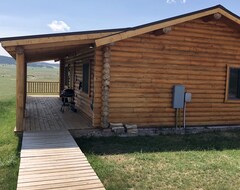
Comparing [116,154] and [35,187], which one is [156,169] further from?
[35,187]

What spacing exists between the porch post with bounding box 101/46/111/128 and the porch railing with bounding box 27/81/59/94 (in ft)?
45.5

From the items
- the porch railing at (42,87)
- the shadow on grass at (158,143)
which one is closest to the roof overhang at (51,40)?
the shadow on grass at (158,143)

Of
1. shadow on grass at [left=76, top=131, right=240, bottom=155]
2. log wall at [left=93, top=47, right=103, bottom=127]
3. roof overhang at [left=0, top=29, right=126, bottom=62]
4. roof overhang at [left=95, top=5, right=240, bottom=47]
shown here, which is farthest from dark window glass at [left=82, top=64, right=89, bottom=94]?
shadow on grass at [left=76, top=131, right=240, bottom=155]

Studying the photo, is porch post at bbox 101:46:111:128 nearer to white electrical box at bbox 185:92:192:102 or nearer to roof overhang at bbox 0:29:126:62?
roof overhang at bbox 0:29:126:62

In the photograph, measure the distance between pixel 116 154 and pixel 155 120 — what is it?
9.52ft

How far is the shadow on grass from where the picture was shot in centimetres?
755

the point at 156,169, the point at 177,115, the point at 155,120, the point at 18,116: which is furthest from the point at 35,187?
A: the point at 177,115

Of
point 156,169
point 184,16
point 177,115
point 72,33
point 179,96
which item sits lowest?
point 156,169

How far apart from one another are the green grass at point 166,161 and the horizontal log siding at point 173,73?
1.08 metres

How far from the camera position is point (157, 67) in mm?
9484

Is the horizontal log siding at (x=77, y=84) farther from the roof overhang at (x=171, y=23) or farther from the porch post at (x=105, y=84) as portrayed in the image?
the roof overhang at (x=171, y=23)

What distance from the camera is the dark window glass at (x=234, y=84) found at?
1059 cm

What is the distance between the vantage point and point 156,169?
240 inches

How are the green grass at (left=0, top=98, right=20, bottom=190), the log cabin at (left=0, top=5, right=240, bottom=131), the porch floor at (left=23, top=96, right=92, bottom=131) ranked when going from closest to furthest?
the green grass at (left=0, top=98, right=20, bottom=190) → the log cabin at (left=0, top=5, right=240, bottom=131) → the porch floor at (left=23, top=96, right=92, bottom=131)
